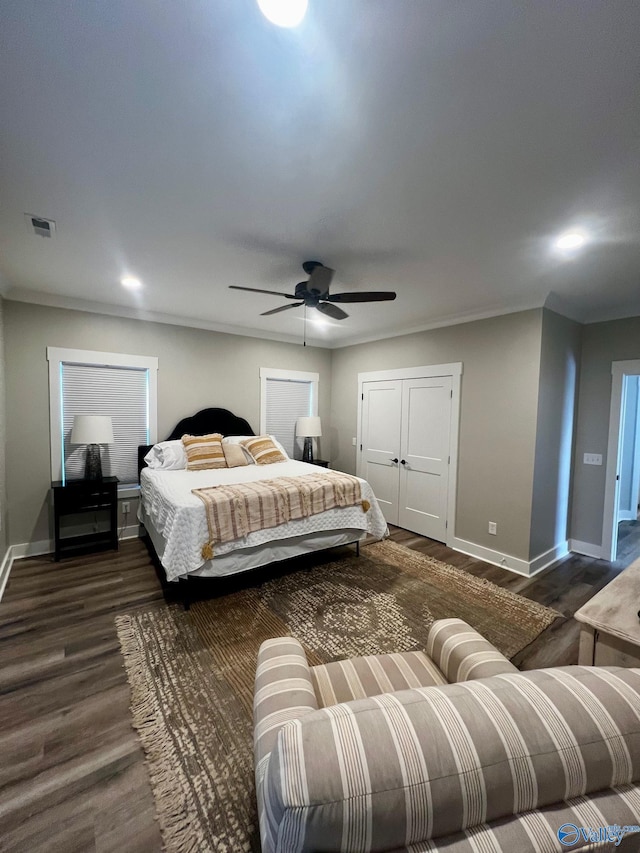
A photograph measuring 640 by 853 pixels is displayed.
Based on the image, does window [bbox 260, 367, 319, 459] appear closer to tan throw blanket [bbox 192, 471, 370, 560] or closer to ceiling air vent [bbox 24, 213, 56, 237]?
tan throw blanket [bbox 192, 471, 370, 560]

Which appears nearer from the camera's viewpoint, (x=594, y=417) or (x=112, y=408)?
(x=594, y=417)

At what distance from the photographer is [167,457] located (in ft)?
12.5

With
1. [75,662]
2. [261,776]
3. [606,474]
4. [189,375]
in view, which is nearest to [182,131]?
[261,776]

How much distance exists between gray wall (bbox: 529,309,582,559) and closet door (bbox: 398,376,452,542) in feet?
2.95

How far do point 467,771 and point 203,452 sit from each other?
12.1 ft

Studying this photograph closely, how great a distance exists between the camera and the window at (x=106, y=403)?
3576mm

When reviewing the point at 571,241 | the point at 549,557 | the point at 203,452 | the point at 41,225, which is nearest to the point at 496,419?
the point at 549,557

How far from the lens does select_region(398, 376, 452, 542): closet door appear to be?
400 centimetres

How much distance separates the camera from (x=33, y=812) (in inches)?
51.9

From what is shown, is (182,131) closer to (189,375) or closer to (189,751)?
(189,751)

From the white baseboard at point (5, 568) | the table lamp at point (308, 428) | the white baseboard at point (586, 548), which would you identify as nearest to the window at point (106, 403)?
the white baseboard at point (5, 568)

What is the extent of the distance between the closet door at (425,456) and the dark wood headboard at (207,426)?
2112mm

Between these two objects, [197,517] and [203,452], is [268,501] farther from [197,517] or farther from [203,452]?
[203,452]

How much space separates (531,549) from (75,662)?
12.1 feet
